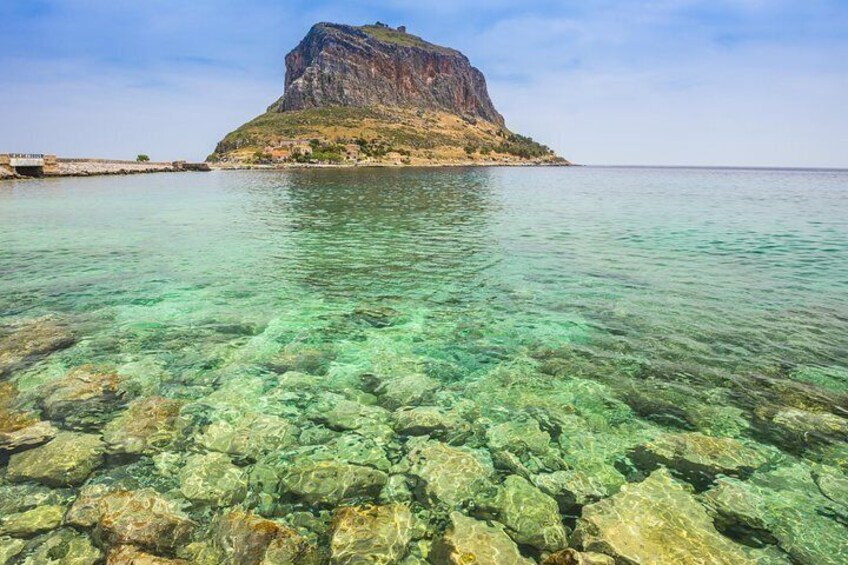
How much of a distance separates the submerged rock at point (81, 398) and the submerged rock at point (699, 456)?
1007 centimetres

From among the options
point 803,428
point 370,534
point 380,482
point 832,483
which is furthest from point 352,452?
point 803,428

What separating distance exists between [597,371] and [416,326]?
536 cm

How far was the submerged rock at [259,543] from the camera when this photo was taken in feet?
18.3

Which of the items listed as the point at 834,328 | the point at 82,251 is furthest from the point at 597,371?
the point at 82,251

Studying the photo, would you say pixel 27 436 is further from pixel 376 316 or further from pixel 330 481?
pixel 376 316

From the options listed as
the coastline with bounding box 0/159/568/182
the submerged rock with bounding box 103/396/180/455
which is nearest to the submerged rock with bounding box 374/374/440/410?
the submerged rock with bounding box 103/396/180/455

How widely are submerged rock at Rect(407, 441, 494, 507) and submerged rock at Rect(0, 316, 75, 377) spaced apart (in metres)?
9.82

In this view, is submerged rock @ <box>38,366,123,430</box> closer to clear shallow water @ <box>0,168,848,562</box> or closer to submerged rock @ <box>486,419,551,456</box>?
clear shallow water @ <box>0,168,848,562</box>

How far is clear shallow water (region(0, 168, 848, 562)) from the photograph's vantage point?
8516 mm

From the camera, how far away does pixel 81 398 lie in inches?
362

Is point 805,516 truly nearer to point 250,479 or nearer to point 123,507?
point 250,479

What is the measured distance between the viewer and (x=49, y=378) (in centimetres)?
1005

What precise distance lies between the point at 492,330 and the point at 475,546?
26.0 feet

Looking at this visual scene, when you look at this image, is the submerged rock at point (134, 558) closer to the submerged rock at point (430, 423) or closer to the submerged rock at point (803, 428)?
the submerged rock at point (430, 423)
